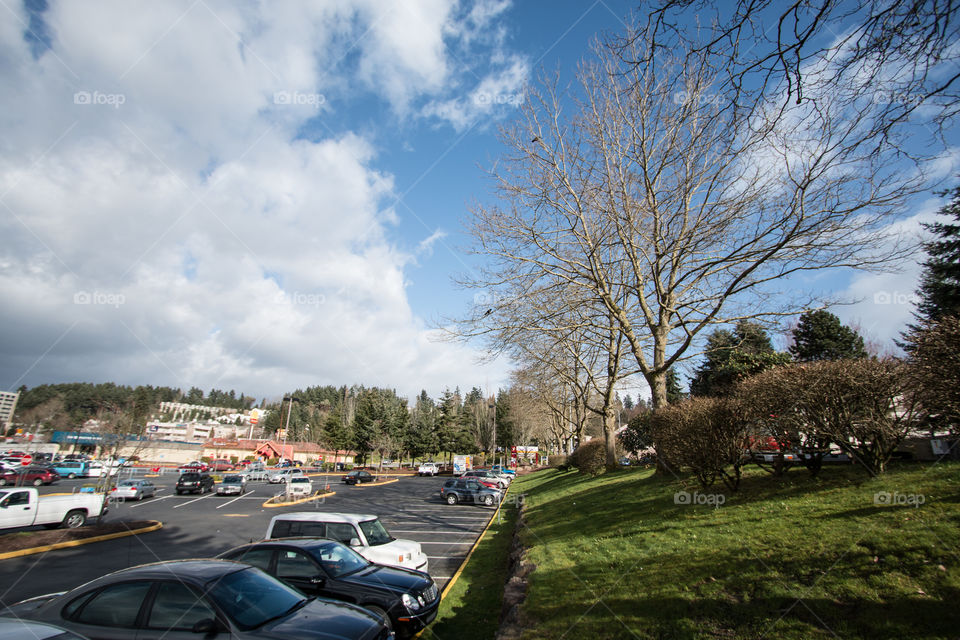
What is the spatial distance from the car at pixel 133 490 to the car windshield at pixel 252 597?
26.9m

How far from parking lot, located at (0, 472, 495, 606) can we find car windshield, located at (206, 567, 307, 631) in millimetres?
5492

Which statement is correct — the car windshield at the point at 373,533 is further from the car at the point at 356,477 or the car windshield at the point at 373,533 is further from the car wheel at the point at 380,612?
the car at the point at 356,477

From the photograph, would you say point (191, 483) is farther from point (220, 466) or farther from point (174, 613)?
point (220, 466)

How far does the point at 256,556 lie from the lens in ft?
22.4

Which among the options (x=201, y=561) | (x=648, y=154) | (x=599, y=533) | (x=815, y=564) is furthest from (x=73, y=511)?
(x=648, y=154)

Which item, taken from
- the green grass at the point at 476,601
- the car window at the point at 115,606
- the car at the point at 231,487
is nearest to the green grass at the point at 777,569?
the green grass at the point at 476,601

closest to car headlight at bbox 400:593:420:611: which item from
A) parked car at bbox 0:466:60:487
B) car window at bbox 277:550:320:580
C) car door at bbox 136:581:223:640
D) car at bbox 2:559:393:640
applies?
car window at bbox 277:550:320:580

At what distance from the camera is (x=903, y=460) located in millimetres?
8336

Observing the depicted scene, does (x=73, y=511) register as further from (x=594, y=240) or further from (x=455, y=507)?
(x=594, y=240)

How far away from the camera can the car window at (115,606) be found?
14.1ft

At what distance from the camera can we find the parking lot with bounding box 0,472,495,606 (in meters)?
10.3

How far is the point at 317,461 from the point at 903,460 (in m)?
74.8

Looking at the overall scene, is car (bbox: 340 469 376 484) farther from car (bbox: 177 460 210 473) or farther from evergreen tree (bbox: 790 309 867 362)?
evergreen tree (bbox: 790 309 867 362)

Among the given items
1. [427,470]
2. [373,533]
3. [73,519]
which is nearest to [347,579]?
[373,533]
